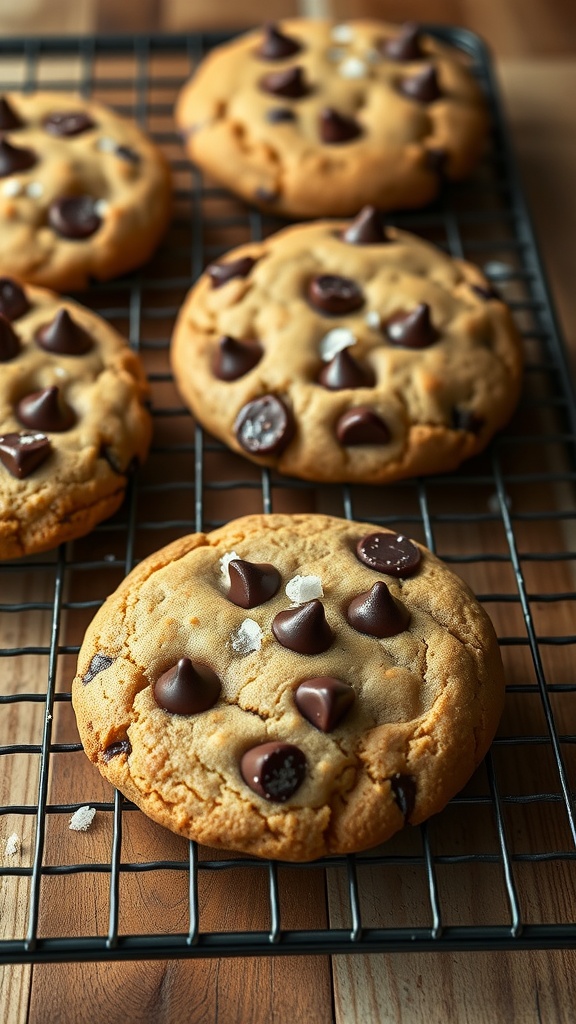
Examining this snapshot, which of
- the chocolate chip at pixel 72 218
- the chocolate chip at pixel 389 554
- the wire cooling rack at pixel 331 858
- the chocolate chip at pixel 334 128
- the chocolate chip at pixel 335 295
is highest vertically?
the chocolate chip at pixel 334 128

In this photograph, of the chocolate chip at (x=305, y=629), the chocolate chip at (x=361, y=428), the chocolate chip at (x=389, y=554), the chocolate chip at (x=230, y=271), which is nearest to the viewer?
the chocolate chip at (x=305, y=629)

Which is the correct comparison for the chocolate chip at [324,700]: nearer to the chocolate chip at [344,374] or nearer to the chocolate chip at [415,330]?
the chocolate chip at [344,374]

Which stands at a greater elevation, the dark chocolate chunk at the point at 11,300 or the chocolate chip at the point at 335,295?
the chocolate chip at the point at 335,295

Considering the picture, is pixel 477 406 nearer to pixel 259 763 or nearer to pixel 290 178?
pixel 290 178

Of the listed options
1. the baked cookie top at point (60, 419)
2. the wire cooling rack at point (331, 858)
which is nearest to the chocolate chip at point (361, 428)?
the wire cooling rack at point (331, 858)

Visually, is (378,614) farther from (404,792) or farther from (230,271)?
(230,271)

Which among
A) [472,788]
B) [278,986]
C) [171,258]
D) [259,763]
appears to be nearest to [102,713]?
[259,763]
